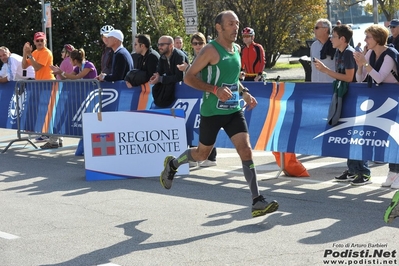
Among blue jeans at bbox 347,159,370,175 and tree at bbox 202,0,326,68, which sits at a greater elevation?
tree at bbox 202,0,326,68

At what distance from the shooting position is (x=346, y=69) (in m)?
9.89

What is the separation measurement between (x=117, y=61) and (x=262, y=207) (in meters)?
5.88

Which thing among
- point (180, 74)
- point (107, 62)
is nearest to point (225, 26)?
point (180, 74)

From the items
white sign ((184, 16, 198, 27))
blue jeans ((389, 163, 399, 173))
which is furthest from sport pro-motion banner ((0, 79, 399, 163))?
white sign ((184, 16, 198, 27))

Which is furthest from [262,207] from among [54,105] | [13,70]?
[13,70]

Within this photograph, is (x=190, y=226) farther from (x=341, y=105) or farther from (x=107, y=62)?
(x=107, y=62)

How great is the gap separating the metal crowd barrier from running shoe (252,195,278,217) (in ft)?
18.8

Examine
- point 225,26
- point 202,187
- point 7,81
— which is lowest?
point 202,187

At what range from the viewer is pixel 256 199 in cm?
786

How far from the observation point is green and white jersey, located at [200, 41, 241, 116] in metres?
7.96

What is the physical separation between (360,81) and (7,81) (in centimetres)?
778

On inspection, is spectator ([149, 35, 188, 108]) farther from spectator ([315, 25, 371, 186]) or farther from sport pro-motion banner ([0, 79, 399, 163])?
spectator ([315, 25, 371, 186])

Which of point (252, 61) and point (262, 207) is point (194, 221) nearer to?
point (262, 207)

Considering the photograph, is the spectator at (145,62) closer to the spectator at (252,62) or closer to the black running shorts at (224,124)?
the spectator at (252,62)
